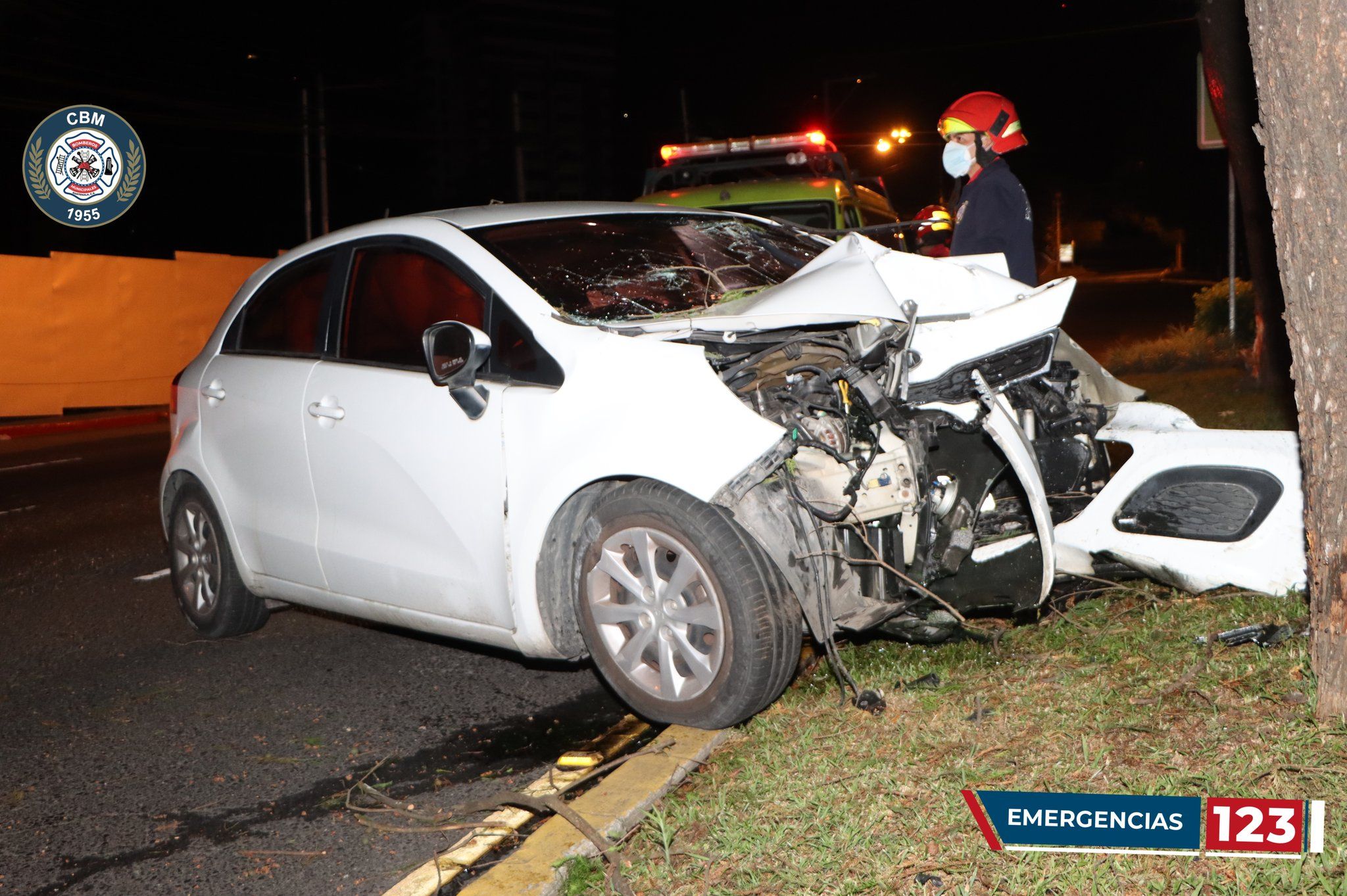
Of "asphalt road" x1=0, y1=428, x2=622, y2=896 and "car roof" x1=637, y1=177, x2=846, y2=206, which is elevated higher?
"car roof" x1=637, y1=177, x2=846, y2=206

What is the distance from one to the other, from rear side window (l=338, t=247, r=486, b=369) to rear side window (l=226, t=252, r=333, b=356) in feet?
0.77

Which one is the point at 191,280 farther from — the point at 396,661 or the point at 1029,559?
the point at 1029,559

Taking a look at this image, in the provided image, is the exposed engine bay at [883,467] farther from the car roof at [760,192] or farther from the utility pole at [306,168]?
the utility pole at [306,168]

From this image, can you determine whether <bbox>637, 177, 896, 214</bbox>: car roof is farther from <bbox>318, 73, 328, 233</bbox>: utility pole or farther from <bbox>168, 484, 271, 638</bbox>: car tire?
<bbox>318, 73, 328, 233</bbox>: utility pole

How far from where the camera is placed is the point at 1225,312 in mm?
16641

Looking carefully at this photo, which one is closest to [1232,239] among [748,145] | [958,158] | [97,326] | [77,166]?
[748,145]

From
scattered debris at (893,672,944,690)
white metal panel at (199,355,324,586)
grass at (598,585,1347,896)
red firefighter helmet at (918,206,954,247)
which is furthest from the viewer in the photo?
red firefighter helmet at (918,206,954,247)

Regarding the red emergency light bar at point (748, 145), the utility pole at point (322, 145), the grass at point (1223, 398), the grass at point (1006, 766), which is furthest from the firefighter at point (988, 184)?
the utility pole at point (322, 145)

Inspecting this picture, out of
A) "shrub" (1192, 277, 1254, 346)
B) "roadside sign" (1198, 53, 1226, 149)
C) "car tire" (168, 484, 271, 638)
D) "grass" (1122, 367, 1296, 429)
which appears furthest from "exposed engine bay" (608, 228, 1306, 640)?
"shrub" (1192, 277, 1254, 346)

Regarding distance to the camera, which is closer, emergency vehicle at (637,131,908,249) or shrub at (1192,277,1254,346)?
emergency vehicle at (637,131,908,249)

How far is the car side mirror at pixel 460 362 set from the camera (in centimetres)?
439

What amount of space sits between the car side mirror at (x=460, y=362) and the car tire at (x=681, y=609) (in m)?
0.60

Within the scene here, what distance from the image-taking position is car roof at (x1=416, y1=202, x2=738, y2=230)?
5.07 m

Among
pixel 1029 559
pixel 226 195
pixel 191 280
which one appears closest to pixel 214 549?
pixel 1029 559
